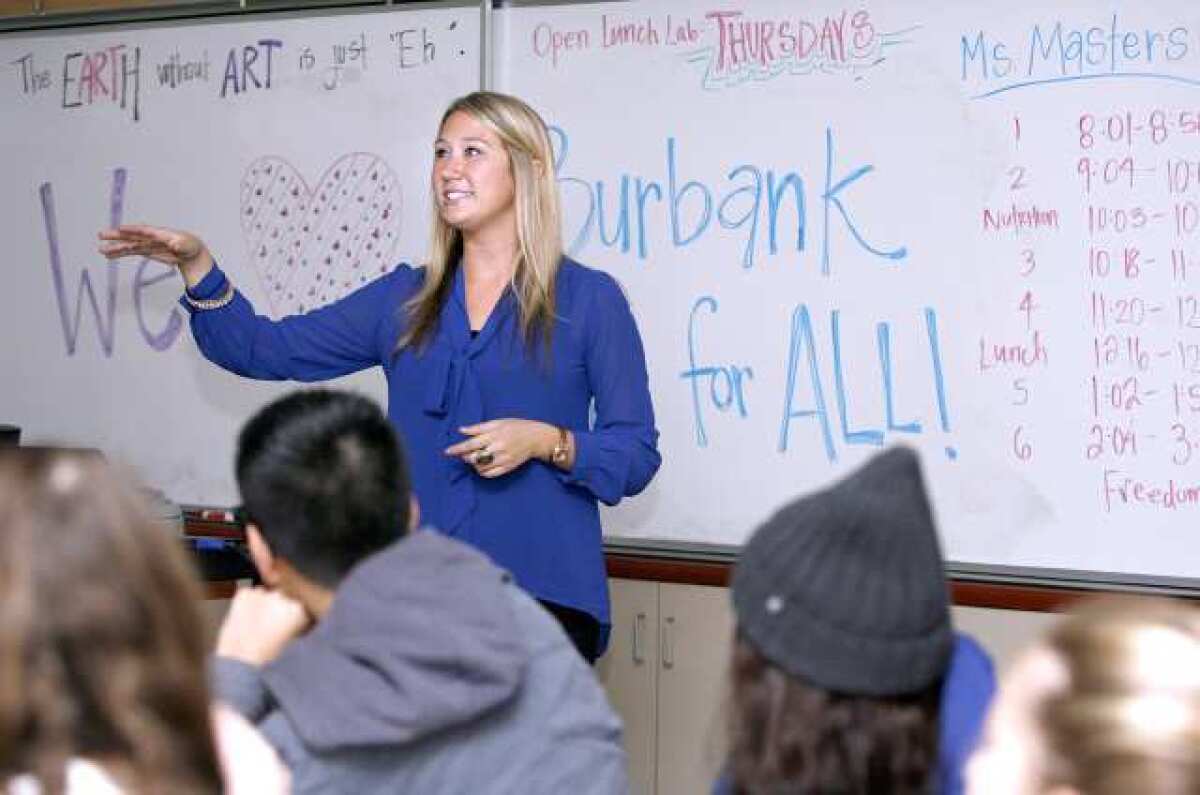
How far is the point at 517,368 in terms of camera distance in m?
2.73

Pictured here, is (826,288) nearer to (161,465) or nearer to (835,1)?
(835,1)

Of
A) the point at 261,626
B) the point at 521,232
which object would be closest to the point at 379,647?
the point at 261,626

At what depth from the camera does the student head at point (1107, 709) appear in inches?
41.4

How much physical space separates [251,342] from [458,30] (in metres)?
0.87

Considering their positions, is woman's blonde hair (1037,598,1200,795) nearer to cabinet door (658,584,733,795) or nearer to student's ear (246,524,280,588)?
student's ear (246,524,280,588)

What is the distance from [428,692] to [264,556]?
0.37 meters

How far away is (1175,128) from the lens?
116 inches

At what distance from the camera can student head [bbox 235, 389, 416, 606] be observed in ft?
5.60

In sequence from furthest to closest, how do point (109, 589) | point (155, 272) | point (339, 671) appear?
1. point (155, 272)
2. point (339, 671)
3. point (109, 589)

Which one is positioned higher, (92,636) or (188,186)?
(188,186)

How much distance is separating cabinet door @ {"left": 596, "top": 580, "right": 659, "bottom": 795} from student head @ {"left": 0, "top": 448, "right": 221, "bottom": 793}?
228 cm

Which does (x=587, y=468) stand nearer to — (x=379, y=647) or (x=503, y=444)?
(x=503, y=444)

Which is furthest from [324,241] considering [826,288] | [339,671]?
[339,671]

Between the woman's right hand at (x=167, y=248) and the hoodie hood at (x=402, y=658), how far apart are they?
147cm
